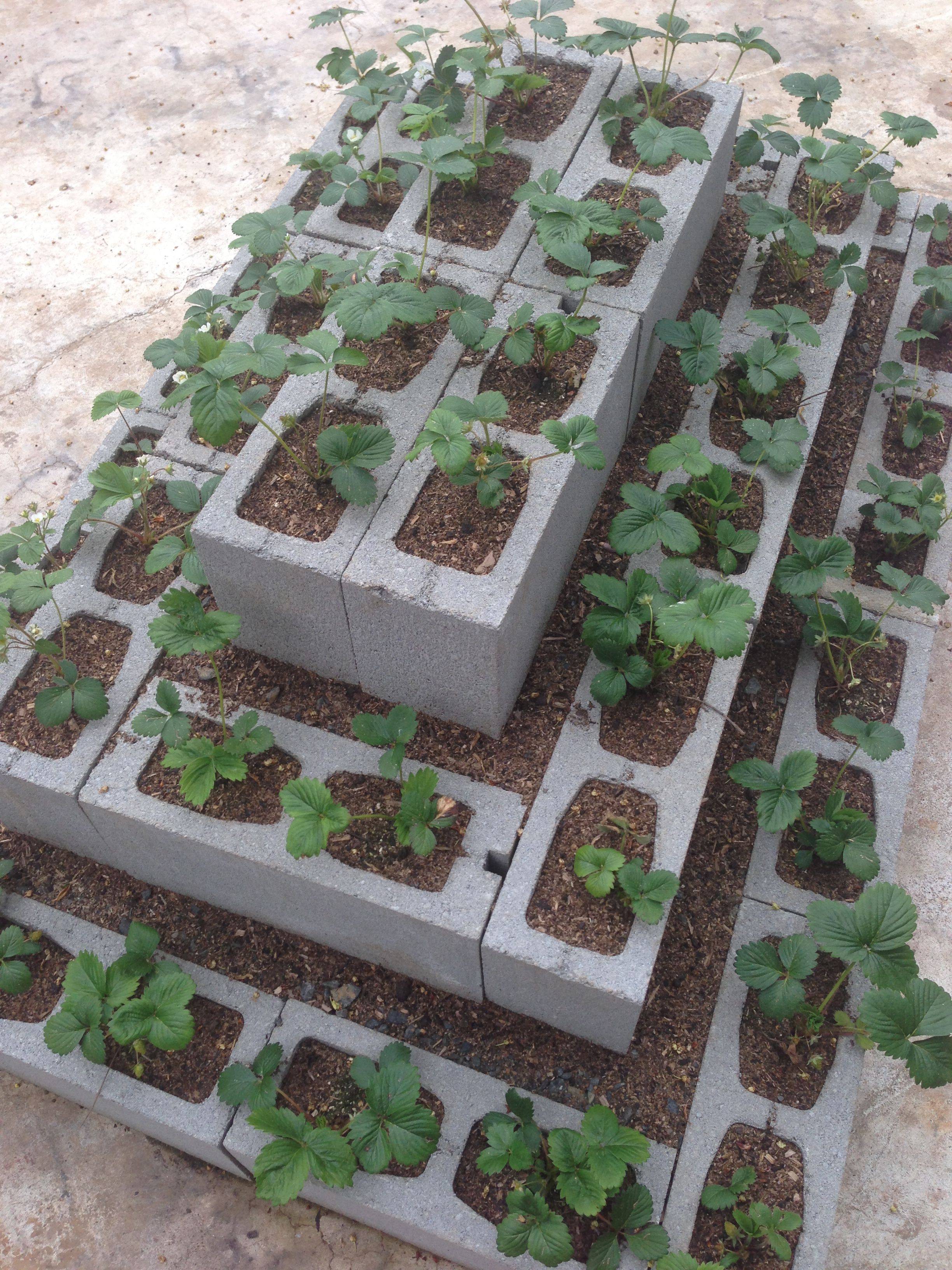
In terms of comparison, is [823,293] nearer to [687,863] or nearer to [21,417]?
[687,863]

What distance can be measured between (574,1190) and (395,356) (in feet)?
6.27

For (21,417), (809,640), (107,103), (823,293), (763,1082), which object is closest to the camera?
(763,1082)

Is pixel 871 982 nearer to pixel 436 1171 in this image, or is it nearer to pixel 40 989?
pixel 436 1171

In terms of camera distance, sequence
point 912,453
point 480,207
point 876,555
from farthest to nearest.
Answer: point 912,453, point 876,555, point 480,207

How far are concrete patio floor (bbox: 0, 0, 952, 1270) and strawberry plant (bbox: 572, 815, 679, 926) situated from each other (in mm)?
867

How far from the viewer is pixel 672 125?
3.18 metres

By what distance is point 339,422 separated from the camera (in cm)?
254

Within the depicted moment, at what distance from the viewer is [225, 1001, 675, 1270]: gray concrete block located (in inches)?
84.2

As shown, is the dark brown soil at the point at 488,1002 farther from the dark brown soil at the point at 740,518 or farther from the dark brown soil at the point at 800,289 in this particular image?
the dark brown soil at the point at 800,289

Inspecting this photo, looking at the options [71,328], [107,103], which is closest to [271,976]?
[71,328]

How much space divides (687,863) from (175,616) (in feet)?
4.42

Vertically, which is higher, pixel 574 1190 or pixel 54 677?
pixel 54 677

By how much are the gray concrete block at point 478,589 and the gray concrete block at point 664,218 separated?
89 millimetres

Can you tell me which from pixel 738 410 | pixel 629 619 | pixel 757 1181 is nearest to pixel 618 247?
pixel 738 410
